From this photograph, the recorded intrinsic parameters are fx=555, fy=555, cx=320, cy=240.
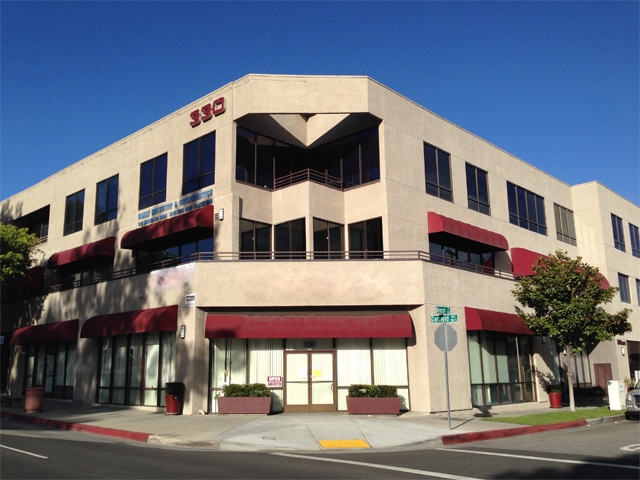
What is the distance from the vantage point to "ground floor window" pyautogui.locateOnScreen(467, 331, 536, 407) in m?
24.1

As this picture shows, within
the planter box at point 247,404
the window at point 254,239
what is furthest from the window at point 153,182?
the planter box at point 247,404

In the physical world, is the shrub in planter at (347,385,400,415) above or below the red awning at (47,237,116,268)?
below

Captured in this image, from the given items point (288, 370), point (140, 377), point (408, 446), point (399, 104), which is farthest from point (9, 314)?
point (408, 446)

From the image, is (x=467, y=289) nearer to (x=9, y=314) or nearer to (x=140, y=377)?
(x=140, y=377)

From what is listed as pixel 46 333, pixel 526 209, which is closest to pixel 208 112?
pixel 46 333

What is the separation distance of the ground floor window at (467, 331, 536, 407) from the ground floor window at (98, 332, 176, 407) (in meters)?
12.9

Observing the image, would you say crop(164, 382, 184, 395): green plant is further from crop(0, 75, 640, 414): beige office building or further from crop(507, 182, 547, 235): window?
crop(507, 182, 547, 235): window

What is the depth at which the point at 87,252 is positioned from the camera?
29.5m

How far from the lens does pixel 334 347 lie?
22188 mm

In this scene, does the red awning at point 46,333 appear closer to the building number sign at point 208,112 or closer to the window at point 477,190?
the building number sign at point 208,112

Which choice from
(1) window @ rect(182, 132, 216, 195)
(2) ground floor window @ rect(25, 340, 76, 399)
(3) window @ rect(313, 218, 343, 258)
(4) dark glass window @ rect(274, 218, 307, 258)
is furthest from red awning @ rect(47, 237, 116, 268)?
(3) window @ rect(313, 218, 343, 258)

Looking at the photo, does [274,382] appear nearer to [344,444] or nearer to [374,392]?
[374,392]

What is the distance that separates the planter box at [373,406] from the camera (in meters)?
20.4

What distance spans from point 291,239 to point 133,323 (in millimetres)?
7627
